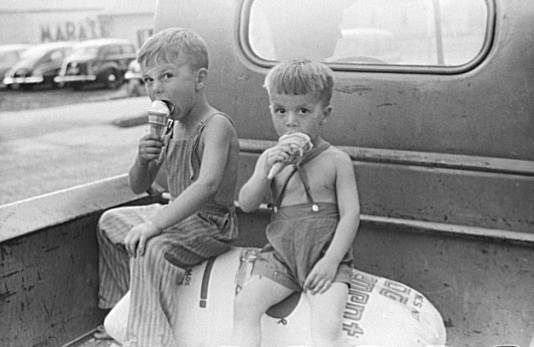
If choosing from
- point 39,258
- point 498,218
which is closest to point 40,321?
point 39,258

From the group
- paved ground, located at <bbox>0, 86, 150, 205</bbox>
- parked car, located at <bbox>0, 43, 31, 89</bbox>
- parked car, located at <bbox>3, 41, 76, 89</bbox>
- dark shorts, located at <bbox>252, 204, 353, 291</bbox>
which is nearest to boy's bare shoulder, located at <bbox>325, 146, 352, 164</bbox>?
dark shorts, located at <bbox>252, 204, 353, 291</bbox>

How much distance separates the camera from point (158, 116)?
220cm

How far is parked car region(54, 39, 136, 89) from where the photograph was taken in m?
20.3

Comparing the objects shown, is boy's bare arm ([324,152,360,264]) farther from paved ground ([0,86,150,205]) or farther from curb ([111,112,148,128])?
curb ([111,112,148,128])

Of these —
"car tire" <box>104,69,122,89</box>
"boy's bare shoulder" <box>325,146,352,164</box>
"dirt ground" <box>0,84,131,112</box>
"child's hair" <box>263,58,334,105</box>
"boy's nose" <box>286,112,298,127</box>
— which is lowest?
"dirt ground" <box>0,84,131,112</box>

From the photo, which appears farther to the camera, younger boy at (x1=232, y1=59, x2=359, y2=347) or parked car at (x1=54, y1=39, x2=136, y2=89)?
parked car at (x1=54, y1=39, x2=136, y2=89)

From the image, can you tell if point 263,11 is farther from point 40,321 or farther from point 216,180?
point 40,321

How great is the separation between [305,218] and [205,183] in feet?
1.12

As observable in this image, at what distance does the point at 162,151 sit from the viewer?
2.40m

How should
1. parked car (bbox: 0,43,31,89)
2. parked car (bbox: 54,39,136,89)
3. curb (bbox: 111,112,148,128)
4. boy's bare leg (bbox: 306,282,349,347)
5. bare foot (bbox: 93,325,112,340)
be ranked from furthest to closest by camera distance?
parked car (bbox: 0,43,31,89) → parked car (bbox: 54,39,136,89) → curb (bbox: 111,112,148,128) → bare foot (bbox: 93,325,112,340) → boy's bare leg (bbox: 306,282,349,347)

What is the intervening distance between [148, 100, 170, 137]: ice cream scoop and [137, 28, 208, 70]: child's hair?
141mm

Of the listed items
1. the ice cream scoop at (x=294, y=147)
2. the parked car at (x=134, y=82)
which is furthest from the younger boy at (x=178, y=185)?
the parked car at (x=134, y=82)

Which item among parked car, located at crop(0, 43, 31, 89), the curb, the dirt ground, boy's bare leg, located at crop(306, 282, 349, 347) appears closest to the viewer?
boy's bare leg, located at crop(306, 282, 349, 347)

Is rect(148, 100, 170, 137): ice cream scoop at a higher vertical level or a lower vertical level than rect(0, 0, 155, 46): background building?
higher
